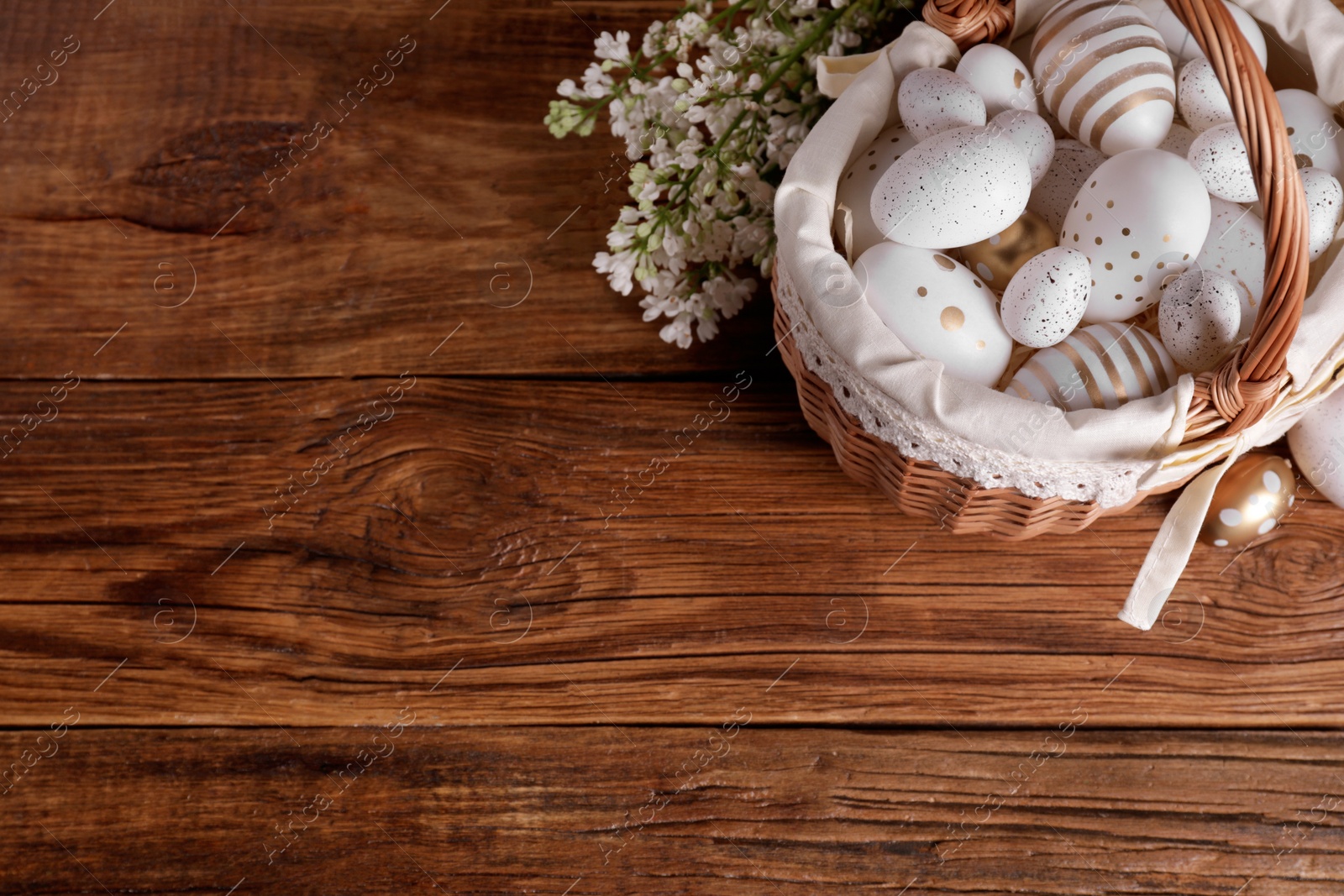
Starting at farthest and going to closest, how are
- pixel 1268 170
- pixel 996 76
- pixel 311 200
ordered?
pixel 311 200 → pixel 996 76 → pixel 1268 170

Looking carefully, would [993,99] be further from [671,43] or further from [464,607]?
[464,607]

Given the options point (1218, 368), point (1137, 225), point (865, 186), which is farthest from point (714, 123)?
point (1218, 368)

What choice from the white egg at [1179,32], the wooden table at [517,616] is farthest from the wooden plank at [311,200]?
the white egg at [1179,32]

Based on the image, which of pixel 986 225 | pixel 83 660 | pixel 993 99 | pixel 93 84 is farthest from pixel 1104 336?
pixel 93 84

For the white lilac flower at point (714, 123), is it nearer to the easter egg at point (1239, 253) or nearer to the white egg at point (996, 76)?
the white egg at point (996, 76)

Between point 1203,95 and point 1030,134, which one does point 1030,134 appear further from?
point 1203,95

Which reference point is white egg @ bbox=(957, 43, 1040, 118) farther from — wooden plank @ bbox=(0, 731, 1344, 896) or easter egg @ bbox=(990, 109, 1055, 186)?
wooden plank @ bbox=(0, 731, 1344, 896)

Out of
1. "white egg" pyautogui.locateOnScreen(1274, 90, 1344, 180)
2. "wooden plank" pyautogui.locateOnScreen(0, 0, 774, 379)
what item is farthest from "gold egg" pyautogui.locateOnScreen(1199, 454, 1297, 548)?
"wooden plank" pyautogui.locateOnScreen(0, 0, 774, 379)
